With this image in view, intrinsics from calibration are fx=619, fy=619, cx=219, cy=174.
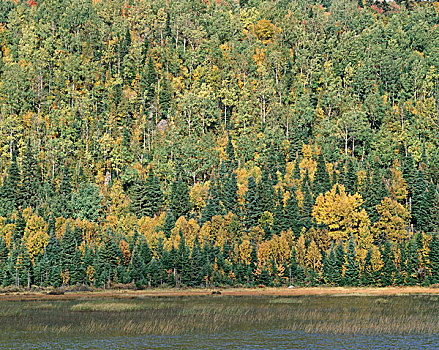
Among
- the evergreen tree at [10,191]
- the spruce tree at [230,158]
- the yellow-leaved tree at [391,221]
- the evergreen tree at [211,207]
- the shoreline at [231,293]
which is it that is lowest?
the shoreline at [231,293]

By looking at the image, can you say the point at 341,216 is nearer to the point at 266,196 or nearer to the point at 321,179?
the point at 266,196

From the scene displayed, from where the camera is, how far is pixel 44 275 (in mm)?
116438

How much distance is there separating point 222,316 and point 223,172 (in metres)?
87.8

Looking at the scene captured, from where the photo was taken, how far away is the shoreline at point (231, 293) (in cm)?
9794

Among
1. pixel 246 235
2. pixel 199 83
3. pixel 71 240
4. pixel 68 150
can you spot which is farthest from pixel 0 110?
pixel 246 235

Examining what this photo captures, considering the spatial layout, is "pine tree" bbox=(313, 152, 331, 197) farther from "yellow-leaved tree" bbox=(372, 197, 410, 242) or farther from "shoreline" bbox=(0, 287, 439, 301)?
"shoreline" bbox=(0, 287, 439, 301)

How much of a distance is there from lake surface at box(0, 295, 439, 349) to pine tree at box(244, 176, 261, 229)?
166 ft

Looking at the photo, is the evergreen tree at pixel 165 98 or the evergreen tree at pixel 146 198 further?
the evergreen tree at pixel 165 98

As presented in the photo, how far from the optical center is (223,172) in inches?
6088

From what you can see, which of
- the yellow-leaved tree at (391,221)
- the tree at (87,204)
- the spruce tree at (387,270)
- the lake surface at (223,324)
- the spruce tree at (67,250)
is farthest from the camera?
the tree at (87,204)

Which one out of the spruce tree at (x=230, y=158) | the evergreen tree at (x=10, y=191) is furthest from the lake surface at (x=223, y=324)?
the spruce tree at (x=230, y=158)

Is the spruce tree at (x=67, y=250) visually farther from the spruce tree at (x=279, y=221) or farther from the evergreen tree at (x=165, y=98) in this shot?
the evergreen tree at (x=165, y=98)

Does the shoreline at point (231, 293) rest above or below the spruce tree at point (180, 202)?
below

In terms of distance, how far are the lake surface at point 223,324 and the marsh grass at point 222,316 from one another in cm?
9
